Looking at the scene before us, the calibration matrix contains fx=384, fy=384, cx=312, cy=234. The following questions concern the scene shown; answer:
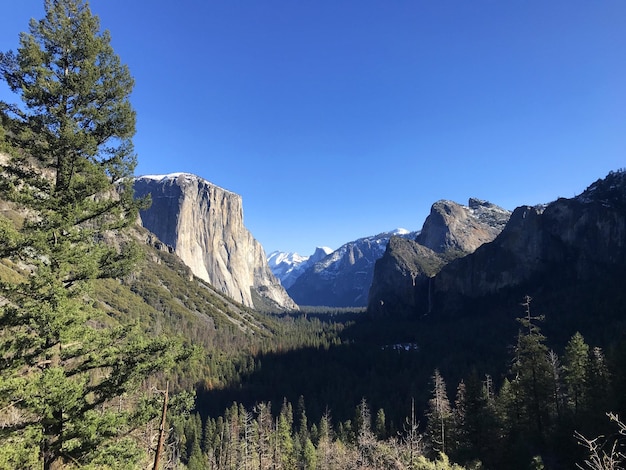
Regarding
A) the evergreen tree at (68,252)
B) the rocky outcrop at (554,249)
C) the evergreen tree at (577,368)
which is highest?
→ the rocky outcrop at (554,249)

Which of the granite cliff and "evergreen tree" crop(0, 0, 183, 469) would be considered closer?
"evergreen tree" crop(0, 0, 183, 469)

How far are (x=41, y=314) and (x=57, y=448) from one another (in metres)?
3.37

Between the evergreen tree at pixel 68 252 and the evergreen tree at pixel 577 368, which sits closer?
the evergreen tree at pixel 68 252

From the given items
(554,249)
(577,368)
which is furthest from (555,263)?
(577,368)

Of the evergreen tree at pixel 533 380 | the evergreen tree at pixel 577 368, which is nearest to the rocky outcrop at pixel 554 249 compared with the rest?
the evergreen tree at pixel 577 368

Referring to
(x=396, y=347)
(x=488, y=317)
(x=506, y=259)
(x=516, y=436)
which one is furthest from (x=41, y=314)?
(x=506, y=259)

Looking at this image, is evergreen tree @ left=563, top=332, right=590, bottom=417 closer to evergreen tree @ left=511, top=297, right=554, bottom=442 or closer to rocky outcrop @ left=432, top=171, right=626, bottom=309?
evergreen tree @ left=511, top=297, right=554, bottom=442

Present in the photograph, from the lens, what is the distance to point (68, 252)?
10352 millimetres

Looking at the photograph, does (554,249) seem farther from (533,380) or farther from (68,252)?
(68,252)

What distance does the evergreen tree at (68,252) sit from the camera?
9445 mm

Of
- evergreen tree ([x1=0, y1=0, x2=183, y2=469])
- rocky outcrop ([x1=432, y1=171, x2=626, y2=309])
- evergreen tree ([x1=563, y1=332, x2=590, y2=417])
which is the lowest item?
evergreen tree ([x1=563, y1=332, x2=590, y2=417])

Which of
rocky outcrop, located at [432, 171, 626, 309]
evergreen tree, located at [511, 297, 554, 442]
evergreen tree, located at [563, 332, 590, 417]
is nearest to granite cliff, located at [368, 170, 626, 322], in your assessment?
rocky outcrop, located at [432, 171, 626, 309]

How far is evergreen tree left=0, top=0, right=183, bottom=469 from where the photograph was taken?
9.45 m

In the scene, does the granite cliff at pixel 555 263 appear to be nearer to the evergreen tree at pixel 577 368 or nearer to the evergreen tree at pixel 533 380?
the evergreen tree at pixel 577 368
